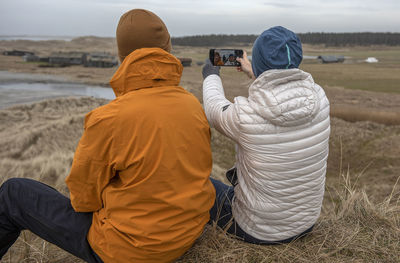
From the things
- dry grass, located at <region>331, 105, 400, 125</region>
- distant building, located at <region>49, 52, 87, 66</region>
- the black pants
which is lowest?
dry grass, located at <region>331, 105, 400, 125</region>

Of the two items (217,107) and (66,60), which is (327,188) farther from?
(66,60)

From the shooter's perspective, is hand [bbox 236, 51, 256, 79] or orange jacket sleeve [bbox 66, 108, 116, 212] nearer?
orange jacket sleeve [bbox 66, 108, 116, 212]

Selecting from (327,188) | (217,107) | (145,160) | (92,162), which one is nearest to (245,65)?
(217,107)

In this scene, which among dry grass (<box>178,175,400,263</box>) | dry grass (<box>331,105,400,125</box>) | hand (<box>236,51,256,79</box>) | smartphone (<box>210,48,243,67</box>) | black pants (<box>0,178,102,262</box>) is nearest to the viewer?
black pants (<box>0,178,102,262</box>)

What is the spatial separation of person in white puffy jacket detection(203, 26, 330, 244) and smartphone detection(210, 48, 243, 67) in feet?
1.84

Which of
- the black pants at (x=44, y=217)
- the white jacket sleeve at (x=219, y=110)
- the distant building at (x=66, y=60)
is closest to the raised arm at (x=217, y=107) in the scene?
the white jacket sleeve at (x=219, y=110)

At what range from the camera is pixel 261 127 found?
198cm

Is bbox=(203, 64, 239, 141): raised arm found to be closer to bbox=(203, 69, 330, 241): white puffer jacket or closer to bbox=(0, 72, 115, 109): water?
bbox=(203, 69, 330, 241): white puffer jacket

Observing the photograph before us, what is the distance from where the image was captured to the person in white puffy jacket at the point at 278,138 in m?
1.95

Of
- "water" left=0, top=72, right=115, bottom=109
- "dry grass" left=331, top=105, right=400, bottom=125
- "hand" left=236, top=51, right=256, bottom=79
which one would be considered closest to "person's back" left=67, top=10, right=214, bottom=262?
"hand" left=236, top=51, right=256, bottom=79

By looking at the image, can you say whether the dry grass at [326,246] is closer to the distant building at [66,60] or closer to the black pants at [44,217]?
the black pants at [44,217]

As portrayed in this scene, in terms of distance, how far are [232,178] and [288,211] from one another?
50cm

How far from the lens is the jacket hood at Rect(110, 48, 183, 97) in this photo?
1.80 meters

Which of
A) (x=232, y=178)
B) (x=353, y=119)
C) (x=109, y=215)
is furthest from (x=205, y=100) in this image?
(x=353, y=119)
